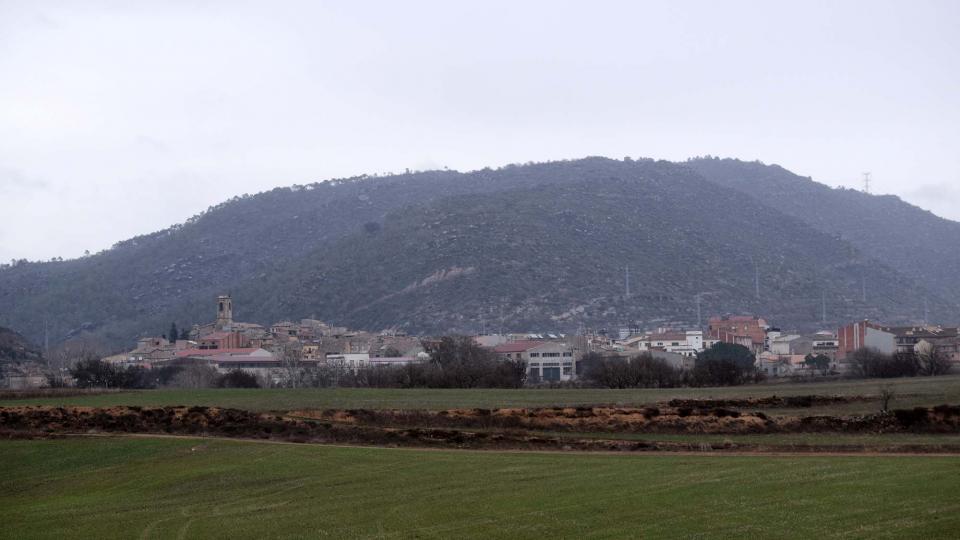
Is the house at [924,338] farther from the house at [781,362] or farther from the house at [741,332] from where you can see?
the house at [741,332]

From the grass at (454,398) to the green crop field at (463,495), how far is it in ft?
56.4

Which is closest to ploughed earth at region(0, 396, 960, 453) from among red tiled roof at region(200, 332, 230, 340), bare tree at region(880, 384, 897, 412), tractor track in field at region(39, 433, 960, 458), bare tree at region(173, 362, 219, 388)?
tractor track in field at region(39, 433, 960, 458)

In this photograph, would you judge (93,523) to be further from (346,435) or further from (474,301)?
(474,301)

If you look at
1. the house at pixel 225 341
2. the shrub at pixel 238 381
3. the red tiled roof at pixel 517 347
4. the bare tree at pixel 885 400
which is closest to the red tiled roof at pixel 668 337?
the red tiled roof at pixel 517 347

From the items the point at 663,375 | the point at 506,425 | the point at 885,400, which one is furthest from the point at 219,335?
the point at 885,400

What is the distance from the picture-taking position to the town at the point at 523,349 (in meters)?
117

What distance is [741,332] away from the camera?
161125 mm

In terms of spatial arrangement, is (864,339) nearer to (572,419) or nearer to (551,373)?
(551,373)

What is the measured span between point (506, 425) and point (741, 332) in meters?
120

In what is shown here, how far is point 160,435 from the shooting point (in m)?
42.8

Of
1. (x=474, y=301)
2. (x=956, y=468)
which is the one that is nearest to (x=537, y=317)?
(x=474, y=301)

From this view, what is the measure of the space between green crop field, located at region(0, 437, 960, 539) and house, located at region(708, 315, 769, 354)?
122676mm

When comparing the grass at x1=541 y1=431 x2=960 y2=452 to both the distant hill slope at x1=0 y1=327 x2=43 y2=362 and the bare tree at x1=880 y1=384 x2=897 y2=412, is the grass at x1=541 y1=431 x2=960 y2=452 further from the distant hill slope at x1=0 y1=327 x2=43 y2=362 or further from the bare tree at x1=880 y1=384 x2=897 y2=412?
the distant hill slope at x1=0 y1=327 x2=43 y2=362

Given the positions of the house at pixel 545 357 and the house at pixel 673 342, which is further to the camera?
the house at pixel 673 342
